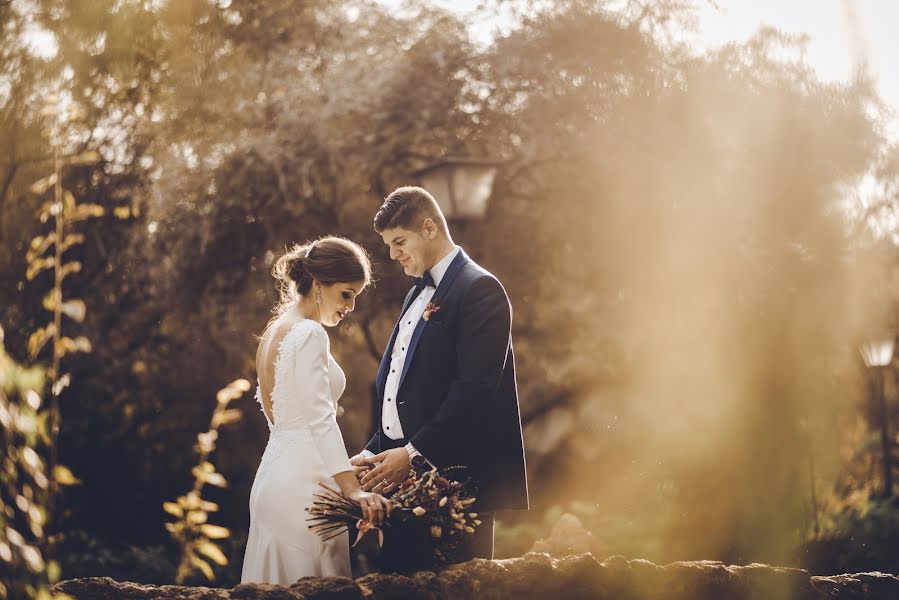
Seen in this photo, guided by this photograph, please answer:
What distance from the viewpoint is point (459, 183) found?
7.29 meters

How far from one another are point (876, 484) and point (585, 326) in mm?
3225

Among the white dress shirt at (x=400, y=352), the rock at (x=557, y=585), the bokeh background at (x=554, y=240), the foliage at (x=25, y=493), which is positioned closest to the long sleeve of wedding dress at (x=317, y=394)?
the white dress shirt at (x=400, y=352)

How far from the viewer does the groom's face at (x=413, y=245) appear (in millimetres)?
4023

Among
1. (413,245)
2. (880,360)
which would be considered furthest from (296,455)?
(880,360)

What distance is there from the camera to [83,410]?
9367 mm

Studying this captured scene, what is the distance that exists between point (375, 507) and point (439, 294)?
105 cm

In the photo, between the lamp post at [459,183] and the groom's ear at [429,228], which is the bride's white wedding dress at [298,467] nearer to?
the groom's ear at [429,228]

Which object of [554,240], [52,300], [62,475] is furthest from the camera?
[554,240]

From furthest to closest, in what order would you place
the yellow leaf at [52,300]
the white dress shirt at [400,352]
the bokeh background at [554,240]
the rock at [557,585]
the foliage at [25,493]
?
the bokeh background at [554,240] < the white dress shirt at [400,352] < the rock at [557,585] < the yellow leaf at [52,300] < the foliage at [25,493]

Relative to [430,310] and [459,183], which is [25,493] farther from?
[459,183]

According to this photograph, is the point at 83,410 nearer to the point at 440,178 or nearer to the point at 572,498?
the point at 440,178

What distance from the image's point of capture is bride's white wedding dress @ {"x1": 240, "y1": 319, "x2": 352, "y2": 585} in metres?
3.63

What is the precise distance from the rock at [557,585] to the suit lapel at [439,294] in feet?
2.91

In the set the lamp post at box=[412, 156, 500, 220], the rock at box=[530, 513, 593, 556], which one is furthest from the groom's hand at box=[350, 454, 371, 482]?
the rock at box=[530, 513, 593, 556]
